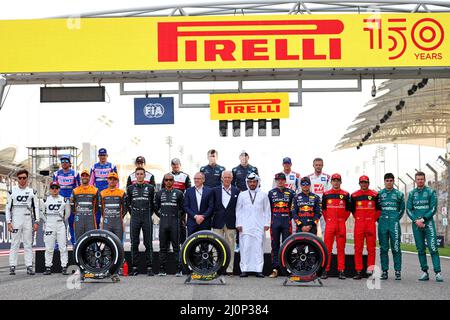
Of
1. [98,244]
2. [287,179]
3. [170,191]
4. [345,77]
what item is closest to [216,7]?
[345,77]

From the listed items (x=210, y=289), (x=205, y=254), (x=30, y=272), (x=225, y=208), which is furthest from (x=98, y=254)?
(x=225, y=208)

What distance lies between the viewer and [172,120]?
1912 centimetres

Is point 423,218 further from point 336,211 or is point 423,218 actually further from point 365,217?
point 336,211

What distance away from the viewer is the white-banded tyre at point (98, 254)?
38.9 feet

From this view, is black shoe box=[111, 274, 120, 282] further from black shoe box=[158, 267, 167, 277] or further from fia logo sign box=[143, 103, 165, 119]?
fia logo sign box=[143, 103, 165, 119]

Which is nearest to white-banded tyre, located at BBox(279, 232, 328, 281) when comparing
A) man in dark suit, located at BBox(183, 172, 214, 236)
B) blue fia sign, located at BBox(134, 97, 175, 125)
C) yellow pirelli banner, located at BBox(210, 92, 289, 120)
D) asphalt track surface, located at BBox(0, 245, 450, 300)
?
asphalt track surface, located at BBox(0, 245, 450, 300)

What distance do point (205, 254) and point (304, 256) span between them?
155cm

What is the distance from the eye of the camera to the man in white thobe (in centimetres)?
1327

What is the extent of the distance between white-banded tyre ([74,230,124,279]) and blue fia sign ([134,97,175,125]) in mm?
7076

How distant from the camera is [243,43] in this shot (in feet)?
56.4

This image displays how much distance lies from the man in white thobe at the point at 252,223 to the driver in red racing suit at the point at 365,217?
5.12ft

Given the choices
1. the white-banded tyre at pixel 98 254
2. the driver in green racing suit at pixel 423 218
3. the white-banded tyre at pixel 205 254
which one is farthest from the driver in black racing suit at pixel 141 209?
the driver in green racing suit at pixel 423 218

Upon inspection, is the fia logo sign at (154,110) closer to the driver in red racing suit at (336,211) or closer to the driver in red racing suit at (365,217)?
the driver in red racing suit at (336,211)

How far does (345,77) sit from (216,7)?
141 inches
